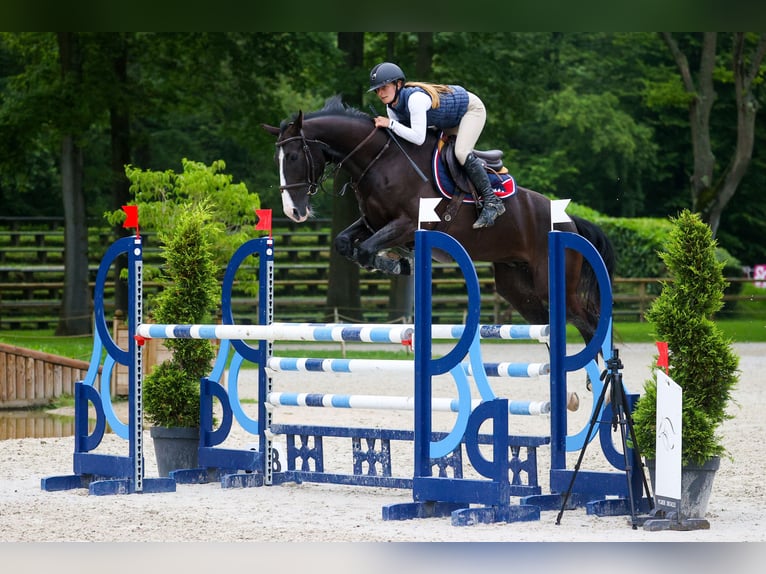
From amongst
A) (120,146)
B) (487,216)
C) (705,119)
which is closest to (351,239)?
(487,216)

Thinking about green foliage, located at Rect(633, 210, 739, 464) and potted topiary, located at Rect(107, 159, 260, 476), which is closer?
green foliage, located at Rect(633, 210, 739, 464)

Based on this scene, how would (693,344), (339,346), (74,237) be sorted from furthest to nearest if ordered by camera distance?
(74,237) → (339,346) → (693,344)

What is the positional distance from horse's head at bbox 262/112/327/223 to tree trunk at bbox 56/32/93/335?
1344 centimetres

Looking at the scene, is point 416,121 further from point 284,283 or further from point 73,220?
A: point 284,283

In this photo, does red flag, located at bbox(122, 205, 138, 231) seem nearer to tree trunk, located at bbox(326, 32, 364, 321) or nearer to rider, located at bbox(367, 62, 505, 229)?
rider, located at bbox(367, 62, 505, 229)

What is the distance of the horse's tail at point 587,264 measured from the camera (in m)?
7.30

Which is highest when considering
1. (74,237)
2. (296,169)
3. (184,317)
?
(74,237)

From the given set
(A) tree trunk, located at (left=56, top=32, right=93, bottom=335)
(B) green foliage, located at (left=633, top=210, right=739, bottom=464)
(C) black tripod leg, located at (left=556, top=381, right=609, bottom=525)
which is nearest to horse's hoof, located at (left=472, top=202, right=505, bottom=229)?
(B) green foliage, located at (left=633, top=210, right=739, bottom=464)

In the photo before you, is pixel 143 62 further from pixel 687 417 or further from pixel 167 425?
pixel 687 417

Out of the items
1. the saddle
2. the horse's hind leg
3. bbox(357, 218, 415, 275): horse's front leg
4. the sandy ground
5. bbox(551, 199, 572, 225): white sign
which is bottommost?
the sandy ground

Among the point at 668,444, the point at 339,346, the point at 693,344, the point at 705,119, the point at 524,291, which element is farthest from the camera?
the point at 705,119

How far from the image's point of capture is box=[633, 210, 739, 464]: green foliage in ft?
16.4

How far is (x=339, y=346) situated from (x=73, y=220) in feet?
19.0

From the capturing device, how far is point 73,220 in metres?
19.4
